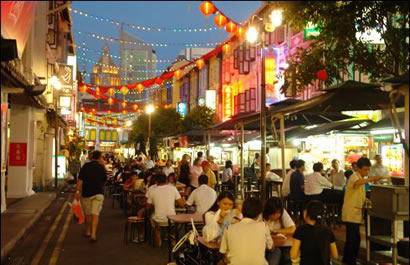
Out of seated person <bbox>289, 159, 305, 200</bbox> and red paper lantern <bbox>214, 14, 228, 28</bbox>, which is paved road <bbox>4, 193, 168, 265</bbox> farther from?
red paper lantern <bbox>214, 14, 228, 28</bbox>

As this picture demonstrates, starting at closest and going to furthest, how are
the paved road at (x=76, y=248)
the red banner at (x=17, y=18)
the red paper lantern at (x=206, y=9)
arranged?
the red banner at (x=17, y=18) → the paved road at (x=76, y=248) → the red paper lantern at (x=206, y=9)

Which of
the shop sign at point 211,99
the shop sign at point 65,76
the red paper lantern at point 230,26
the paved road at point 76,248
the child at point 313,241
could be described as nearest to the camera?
the child at point 313,241

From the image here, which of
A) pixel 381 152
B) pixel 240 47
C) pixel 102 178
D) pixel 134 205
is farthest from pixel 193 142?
pixel 102 178

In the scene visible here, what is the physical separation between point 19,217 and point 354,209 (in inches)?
399

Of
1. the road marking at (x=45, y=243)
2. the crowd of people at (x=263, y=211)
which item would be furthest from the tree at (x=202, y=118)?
the road marking at (x=45, y=243)

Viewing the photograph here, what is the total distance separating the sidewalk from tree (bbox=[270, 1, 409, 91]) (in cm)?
719

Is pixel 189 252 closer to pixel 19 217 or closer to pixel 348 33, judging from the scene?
pixel 348 33

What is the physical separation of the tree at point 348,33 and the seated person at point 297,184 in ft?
8.59

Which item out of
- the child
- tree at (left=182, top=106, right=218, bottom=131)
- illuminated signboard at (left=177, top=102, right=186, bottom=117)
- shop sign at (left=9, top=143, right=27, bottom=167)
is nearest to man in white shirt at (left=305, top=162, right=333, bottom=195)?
the child

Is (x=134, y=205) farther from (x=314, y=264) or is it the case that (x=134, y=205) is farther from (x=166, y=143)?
(x=166, y=143)

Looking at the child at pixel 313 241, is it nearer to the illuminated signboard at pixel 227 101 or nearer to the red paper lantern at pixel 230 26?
Answer: the red paper lantern at pixel 230 26

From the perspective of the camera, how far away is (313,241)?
650 centimetres

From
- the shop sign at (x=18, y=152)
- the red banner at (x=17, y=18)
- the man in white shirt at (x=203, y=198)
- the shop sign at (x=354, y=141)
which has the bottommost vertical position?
the man in white shirt at (x=203, y=198)

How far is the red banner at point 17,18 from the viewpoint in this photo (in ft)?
21.8
